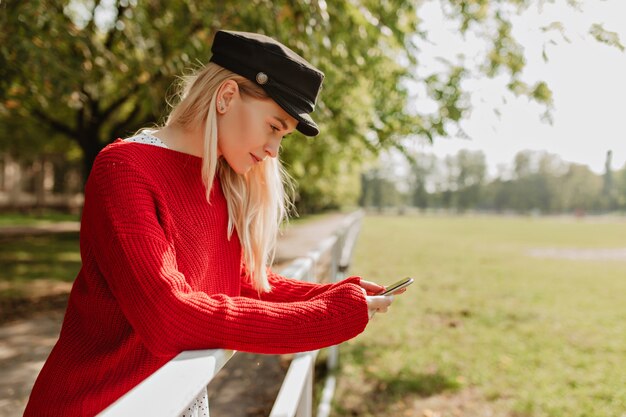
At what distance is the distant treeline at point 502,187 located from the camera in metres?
105

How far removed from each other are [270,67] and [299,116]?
138 mm

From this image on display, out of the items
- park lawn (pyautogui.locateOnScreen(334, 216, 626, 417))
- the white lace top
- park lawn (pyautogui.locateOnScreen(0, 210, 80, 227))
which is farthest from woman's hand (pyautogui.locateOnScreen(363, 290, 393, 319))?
park lawn (pyautogui.locateOnScreen(0, 210, 80, 227))

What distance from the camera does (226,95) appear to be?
4.58 feet

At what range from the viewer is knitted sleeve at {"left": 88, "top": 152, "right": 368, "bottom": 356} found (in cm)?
107

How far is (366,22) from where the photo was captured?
4758mm

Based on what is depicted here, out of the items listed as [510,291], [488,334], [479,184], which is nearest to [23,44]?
[488,334]

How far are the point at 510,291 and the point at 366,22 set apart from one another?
693cm

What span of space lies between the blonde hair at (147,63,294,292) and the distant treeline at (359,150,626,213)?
3949 inches

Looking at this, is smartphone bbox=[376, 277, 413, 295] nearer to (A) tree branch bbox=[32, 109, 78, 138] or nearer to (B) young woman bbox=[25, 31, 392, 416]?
(B) young woman bbox=[25, 31, 392, 416]

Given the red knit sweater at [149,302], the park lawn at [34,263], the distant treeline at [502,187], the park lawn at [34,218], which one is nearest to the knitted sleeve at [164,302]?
the red knit sweater at [149,302]

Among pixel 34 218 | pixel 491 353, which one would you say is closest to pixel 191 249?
pixel 491 353

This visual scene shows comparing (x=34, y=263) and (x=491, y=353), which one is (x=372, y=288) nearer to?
(x=491, y=353)

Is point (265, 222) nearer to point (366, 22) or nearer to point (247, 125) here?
point (247, 125)

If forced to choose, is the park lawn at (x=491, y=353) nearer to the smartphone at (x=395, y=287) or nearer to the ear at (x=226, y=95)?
the smartphone at (x=395, y=287)
